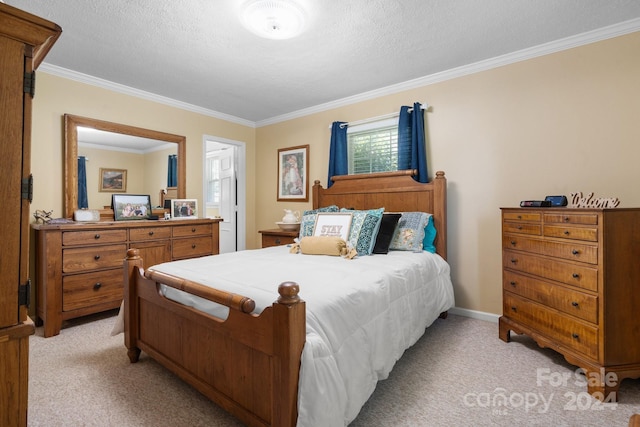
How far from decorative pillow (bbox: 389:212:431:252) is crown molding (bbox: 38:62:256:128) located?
3086 mm

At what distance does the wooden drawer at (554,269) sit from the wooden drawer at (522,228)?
0.17 metres

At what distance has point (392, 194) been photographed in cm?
327

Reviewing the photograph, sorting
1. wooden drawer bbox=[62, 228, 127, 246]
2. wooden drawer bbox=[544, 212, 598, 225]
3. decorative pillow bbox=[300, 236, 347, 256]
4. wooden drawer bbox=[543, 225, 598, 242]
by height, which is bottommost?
decorative pillow bbox=[300, 236, 347, 256]

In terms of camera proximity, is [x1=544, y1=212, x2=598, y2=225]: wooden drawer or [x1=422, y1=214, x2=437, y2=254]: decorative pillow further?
[x1=422, y1=214, x2=437, y2=254]: decorative pillow

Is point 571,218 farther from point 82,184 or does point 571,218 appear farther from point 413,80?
point 82,184

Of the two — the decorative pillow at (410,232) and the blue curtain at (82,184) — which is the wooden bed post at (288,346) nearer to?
the decorative pillow at (410,232)

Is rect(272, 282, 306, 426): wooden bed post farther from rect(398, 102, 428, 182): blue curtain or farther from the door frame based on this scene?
the door frame

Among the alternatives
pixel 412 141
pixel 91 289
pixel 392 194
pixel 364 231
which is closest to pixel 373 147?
pixel 412 141

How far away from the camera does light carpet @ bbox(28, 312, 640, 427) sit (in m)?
1.54

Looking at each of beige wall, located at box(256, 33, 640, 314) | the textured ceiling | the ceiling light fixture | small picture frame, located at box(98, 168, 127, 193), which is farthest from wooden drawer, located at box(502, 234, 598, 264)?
small picture frame, located at box(98, 168, 127, 193)

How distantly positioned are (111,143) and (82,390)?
8.51 feet

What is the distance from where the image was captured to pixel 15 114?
883 mm

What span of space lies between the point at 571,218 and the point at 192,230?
3572mm

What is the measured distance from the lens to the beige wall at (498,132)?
232 cm
